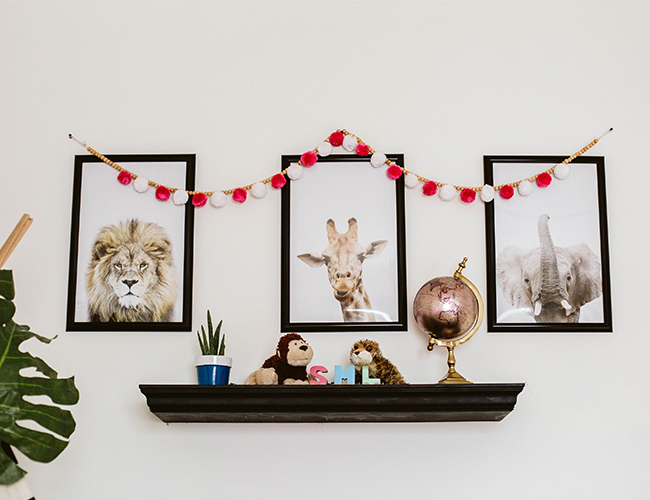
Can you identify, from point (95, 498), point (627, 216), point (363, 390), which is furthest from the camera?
point (627, 216)

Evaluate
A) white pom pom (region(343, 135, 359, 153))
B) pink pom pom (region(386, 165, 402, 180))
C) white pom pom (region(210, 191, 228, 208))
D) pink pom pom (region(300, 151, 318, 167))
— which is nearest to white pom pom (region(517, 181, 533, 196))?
pink pom pom (region(386, 165, 402, 180))

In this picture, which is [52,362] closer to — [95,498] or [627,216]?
[95,498]

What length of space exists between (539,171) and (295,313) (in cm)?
81

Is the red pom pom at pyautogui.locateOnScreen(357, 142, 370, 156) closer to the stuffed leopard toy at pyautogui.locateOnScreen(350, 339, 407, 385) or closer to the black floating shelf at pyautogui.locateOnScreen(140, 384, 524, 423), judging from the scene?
the stuffed leopard toy at pyautogui.locateOnScreen(350, 339, 407, 385)

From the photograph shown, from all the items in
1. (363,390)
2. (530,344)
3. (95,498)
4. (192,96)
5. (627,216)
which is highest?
(192,96)

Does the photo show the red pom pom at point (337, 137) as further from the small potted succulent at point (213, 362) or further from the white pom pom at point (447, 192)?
the small potted succulent at point (213, 362)

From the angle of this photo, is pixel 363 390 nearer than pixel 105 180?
Yes

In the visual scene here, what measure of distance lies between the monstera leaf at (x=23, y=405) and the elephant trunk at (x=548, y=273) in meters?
1.25

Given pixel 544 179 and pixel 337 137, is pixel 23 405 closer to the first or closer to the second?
pixel 337 137

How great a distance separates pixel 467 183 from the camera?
1.91m

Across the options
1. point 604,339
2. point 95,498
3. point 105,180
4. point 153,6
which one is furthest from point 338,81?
point 95,498

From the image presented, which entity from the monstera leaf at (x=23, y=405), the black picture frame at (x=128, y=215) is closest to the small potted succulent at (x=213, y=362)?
the black picture frame at (x=128, y=215)

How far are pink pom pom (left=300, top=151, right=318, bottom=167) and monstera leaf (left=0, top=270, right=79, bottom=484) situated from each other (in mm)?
832

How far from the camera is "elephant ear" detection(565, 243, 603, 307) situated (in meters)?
1.84
